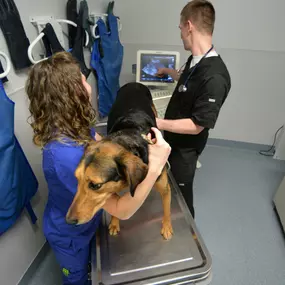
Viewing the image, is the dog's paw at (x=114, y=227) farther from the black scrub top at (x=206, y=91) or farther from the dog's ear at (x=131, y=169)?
the black scrub top at (x=206, y=91)

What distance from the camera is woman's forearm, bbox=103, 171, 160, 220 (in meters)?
0.88

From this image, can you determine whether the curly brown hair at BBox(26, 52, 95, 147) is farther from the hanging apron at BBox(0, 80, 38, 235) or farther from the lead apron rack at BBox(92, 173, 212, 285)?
the lead apron rack at BBox(92, 173, 212, 285)

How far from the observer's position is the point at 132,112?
1.49 metres

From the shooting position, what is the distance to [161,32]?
285 centimetres

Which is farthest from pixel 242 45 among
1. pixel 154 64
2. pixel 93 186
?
pixel 93 186

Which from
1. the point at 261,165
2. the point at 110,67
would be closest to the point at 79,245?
the point at 110,67

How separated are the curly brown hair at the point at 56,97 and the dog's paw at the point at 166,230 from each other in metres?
0.58

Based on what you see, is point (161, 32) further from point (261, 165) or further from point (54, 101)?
point (54, 101)

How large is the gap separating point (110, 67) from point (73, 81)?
171 cm

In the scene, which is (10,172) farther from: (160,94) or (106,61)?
(106,61)

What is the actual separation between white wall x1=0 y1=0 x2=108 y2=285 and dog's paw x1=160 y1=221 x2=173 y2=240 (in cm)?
94

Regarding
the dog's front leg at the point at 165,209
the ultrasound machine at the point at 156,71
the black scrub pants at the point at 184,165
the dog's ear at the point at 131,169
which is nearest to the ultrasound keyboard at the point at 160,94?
the ultrasound machine at the point at 156,71

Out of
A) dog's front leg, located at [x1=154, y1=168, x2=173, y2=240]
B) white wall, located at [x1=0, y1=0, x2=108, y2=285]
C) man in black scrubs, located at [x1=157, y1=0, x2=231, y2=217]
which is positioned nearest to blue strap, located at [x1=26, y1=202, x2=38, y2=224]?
white wall, located at [x1=0, y1=0, x2=108, y2=285]

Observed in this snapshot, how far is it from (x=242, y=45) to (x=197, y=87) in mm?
1779
